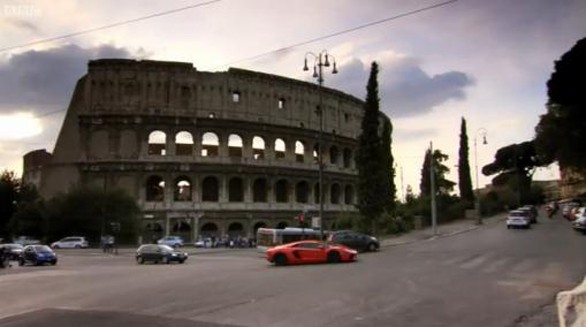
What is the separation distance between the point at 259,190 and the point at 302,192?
6.82 metres

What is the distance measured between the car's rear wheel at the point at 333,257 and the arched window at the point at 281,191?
4935 cm

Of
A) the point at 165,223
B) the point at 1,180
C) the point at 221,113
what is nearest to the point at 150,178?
the point at 165,223

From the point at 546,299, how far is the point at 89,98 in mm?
66431

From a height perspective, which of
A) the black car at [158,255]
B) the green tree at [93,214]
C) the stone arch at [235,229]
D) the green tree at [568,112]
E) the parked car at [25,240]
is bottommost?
the black car at [158,255]

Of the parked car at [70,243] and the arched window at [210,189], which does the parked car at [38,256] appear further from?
the arched window at [210,189]

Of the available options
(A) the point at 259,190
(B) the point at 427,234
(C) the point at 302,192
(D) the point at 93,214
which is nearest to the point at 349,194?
(C) the point at 302,192

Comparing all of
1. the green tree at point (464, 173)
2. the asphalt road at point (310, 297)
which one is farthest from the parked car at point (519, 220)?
the asphalt road at point (310, 297)

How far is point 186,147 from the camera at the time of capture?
77562mm

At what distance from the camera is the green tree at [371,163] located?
50812 mm

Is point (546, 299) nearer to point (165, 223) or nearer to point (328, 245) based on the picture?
point (328, 245)

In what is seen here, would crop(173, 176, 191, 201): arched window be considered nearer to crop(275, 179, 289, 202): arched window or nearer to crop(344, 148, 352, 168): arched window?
crop(275, 179, 289, 202): arched window

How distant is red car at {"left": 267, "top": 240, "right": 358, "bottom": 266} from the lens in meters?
30.0

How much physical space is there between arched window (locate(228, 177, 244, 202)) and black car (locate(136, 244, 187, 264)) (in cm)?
3569

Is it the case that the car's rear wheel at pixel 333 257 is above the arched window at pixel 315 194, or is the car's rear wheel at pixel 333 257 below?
below
